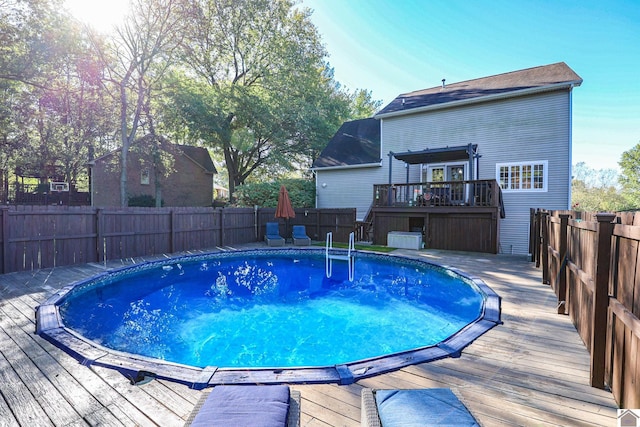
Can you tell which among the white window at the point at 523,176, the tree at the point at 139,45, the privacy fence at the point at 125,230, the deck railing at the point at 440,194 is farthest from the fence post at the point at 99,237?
the white window at the point at 523,176

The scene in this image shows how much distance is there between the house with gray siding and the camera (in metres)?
10.7

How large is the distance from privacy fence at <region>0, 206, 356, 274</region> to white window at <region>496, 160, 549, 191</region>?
619 cm

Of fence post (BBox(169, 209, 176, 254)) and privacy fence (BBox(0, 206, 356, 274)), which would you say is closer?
privacy fence (BBox(0, 206, 356, 274))

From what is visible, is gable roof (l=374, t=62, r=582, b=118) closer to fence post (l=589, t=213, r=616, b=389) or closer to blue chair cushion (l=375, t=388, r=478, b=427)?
fence post (l=589, t=213, r=616, b=389)

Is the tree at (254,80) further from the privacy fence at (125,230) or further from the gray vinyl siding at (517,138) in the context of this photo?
the gray vinyl siding at (517,138)

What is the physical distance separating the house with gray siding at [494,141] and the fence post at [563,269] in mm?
6443

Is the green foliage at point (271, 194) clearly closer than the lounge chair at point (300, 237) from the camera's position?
No

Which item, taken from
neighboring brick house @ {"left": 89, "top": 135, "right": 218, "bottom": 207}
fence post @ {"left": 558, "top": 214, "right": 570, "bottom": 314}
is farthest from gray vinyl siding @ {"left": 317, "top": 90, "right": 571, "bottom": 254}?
neighboring brick house @ {"left": 89, "top": 135, "right": 218, "bottom": 207}

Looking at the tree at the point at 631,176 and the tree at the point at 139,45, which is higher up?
the tree at the point at 139,45

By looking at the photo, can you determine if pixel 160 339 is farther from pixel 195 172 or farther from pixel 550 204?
pixel 195 172

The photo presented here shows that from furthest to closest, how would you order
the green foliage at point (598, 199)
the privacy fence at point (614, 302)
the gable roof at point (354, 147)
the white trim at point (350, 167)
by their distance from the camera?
the green foliage at point (598, 199)
the gable roof at point (354, 147)
the white trim at point (350, 167)
the privacy fence at point (614, 302)

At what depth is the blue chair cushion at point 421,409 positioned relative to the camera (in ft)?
4.68

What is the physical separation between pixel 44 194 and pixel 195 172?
9.92 metres

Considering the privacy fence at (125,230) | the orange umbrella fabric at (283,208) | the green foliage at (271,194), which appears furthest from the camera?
the green foliage at (271,194)
